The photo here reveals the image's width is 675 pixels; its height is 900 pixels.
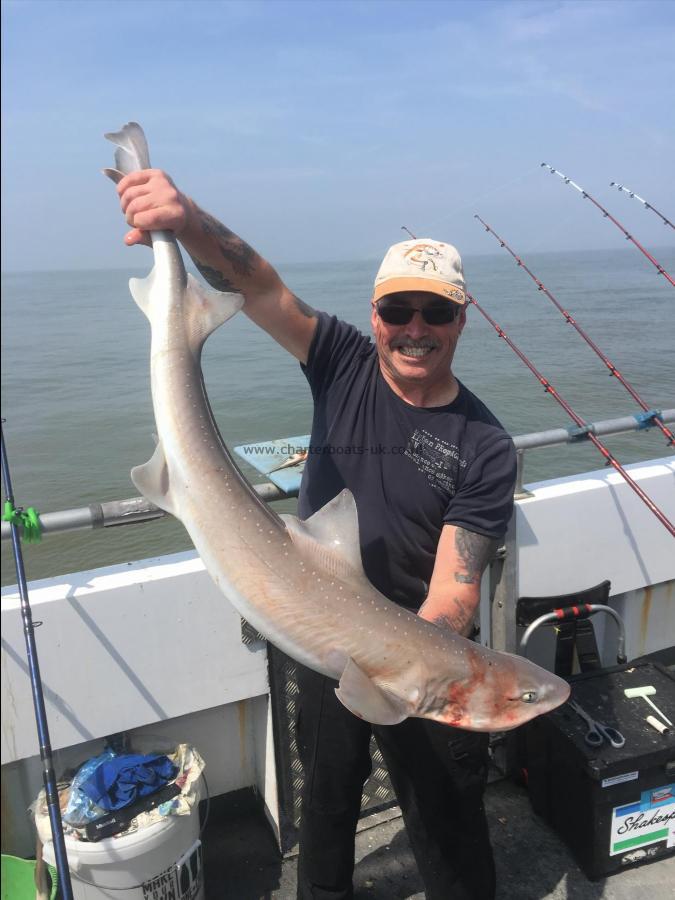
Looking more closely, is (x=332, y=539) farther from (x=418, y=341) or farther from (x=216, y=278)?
(x=216, y=278)

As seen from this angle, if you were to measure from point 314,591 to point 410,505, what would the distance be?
0.66 metres

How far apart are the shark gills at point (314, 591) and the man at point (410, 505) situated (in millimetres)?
376

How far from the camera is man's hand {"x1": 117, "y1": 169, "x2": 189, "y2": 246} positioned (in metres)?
2.23

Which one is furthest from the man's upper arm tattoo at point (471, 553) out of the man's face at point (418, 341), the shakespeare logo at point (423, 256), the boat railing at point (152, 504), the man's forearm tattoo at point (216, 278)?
the man's forearm tattoo at point (216, 278)

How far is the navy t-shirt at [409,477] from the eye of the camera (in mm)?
2609

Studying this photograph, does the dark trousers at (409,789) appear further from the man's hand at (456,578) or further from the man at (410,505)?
the man's hand at (456,578)

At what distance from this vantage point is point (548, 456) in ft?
45.4

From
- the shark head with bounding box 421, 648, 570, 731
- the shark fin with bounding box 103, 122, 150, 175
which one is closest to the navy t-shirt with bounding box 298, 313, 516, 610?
the shark head with bounding box 421, 648, 570, 731

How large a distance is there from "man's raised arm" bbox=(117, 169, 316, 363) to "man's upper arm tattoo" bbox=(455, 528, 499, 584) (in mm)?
982

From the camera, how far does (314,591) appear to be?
6.88 ft

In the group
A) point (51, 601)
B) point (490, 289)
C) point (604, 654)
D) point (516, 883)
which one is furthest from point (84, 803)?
point (490, 289)

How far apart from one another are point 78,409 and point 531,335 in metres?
14.5

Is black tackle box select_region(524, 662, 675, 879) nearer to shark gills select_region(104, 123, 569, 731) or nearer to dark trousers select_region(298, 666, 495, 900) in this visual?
dark trousers select_region(298, 666, 495, 900)

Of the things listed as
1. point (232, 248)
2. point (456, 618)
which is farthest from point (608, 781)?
point (232, 248)
